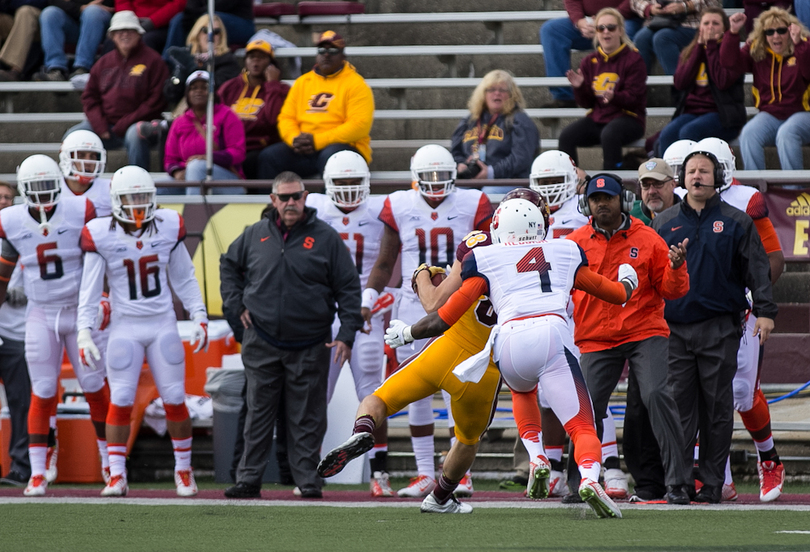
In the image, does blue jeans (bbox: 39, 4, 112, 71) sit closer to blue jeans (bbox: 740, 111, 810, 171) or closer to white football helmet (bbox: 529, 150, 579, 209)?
white football helmet (bbox: 529, 150, 579, 209)

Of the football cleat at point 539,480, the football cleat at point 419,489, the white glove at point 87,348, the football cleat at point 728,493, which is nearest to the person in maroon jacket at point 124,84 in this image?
the white glove at point 87,348

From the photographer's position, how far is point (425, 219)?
775 cm

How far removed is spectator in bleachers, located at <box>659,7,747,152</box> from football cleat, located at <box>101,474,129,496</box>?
502 centimetres

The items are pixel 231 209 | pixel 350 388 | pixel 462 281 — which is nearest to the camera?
pixel 462 281

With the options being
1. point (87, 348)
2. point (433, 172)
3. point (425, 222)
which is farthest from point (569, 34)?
point (87, 348)

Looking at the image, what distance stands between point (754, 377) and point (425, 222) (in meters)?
2.29

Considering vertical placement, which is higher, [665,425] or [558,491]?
[665,425]

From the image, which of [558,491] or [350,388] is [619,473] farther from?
[350,388]

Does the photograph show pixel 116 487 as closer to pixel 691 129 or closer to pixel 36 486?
pixel 36 486

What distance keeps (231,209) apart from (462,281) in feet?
13.6

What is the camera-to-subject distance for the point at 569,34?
11328mm

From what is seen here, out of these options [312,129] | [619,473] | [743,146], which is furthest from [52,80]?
[619,473]

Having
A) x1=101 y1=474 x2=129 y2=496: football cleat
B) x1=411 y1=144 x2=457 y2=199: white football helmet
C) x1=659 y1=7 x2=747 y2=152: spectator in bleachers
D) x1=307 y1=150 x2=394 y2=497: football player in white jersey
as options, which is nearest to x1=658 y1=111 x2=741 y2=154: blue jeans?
x1=659 y1=7 x2=747 y2=152: spectator in bleachers

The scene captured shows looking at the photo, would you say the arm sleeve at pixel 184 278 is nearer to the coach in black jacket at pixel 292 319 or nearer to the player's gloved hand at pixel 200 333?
the player's gloved hand at pixel 200 333
